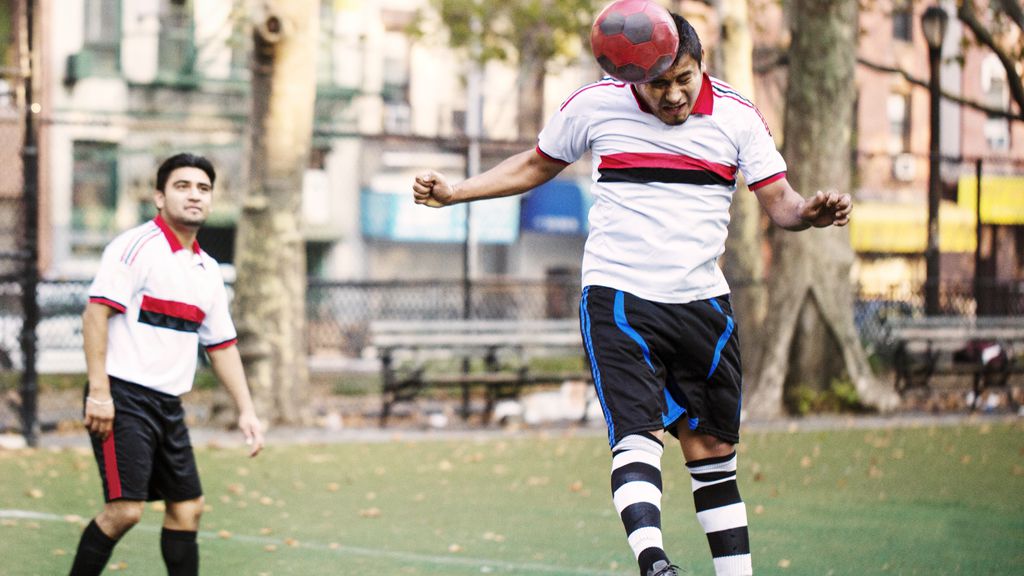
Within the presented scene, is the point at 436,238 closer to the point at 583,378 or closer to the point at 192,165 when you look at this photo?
the point at 583,378

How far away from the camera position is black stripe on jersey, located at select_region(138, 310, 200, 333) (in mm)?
5270

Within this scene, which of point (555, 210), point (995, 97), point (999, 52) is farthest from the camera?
point (995, 97)

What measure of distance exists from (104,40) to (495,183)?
27956 millimetres

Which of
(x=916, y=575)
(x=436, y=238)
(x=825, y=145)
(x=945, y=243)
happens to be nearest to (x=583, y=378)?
(x=825, y=145)

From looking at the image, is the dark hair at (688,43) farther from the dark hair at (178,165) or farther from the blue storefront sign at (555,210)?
the blue storefront sign at (555,210)

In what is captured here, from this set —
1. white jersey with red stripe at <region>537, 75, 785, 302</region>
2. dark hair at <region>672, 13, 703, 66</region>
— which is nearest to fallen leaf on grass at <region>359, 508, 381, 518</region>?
white jersey with red stripe at <region>537, 75, 785, 302</region>

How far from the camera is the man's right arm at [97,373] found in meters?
5.09

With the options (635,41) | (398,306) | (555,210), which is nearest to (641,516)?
(635,41)

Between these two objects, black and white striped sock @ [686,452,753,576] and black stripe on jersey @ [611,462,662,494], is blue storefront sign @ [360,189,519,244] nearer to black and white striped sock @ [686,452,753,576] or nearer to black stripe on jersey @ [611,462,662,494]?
black and white striped sock @ [686,452,753,576]

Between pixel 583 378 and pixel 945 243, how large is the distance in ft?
52.5

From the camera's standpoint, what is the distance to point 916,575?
6535 millimetres

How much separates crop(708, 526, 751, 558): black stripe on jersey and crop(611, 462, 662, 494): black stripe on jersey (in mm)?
393

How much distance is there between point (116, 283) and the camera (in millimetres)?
5168

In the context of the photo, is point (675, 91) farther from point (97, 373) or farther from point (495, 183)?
point (97, 373)
